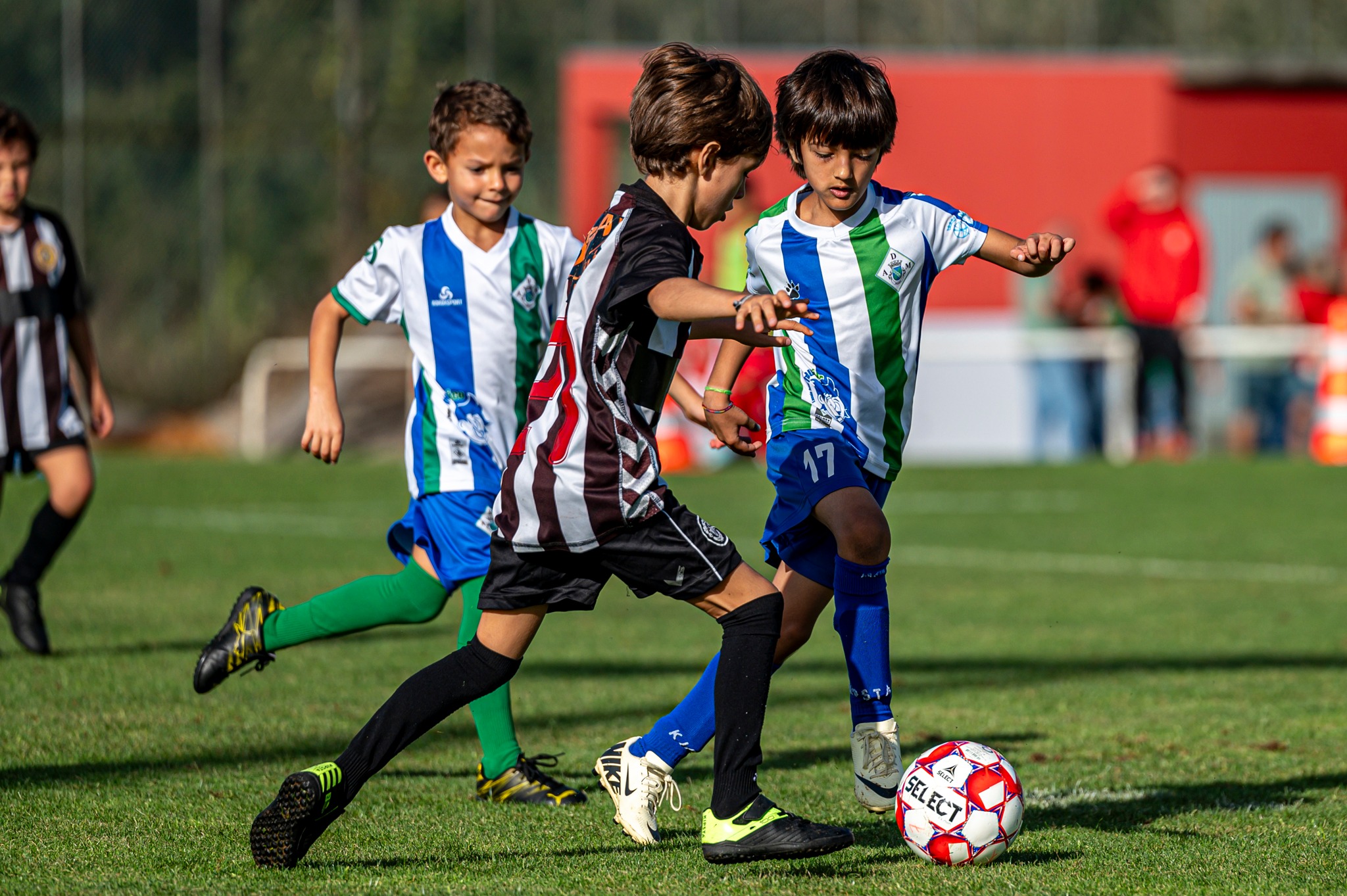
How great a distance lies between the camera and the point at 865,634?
4500 millimetres

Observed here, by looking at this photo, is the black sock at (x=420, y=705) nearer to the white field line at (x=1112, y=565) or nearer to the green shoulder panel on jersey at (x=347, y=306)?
the green shoulder panel on jersey at (x=347, y=306)

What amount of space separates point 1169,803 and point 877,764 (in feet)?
2.80

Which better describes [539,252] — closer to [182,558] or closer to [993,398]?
[182,558]

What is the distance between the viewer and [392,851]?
4035 mm

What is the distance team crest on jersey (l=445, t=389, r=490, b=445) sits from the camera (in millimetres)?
4910

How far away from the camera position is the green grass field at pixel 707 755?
390cm

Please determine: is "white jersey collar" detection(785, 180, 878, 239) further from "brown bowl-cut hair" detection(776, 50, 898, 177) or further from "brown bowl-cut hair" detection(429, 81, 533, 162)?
"brown bowl-cut hair" detection(429, 81, 533, 162)

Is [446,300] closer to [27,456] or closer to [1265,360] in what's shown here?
[27,456]

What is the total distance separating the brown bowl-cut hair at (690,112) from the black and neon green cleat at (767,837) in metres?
1.40

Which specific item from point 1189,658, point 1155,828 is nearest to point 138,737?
point 1155,828

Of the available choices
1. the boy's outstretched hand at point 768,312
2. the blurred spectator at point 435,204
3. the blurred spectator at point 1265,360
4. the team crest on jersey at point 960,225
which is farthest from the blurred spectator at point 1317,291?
the boy's outstretched hand at point 768,312

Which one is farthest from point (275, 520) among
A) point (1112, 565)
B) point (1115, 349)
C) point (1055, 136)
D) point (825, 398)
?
point (1055, 136)

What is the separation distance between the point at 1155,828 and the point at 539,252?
2.27 meters

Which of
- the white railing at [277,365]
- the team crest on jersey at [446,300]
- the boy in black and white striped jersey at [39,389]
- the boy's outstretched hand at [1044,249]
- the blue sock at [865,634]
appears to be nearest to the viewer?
the boy's outstretched hand at [1044,249]
